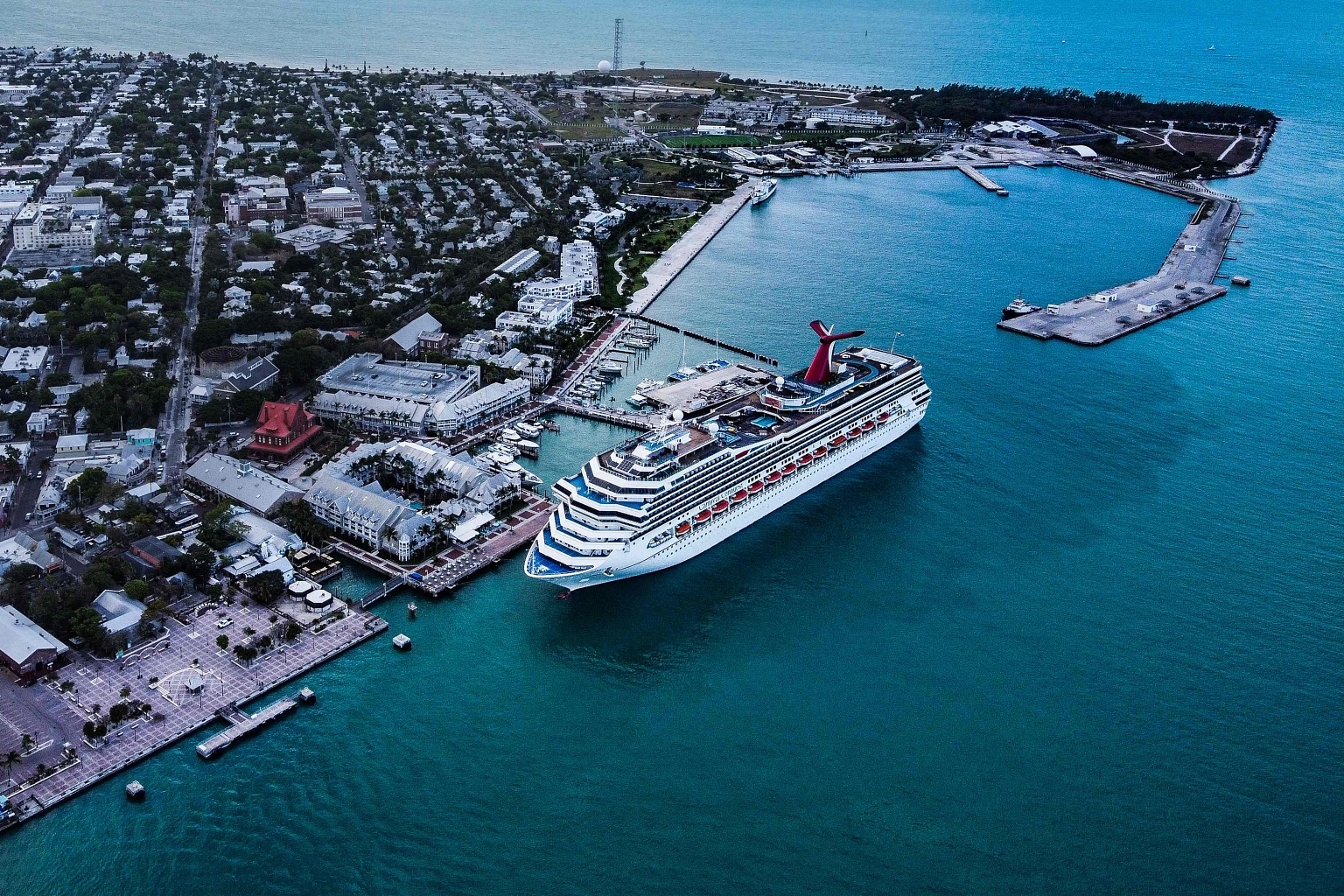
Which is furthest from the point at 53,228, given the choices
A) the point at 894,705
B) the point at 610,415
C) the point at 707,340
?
the point at 894,705

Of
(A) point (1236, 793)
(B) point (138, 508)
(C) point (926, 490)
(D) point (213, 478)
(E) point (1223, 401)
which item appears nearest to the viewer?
(A) point (1236, 793)

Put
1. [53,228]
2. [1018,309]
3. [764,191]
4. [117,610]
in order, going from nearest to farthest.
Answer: [117,610]
[1018,309]
[53,228]
[764,191]

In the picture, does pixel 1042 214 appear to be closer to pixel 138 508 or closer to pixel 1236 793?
pixel 1236 793

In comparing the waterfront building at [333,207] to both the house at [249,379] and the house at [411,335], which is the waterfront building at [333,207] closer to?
the house at [411,335]

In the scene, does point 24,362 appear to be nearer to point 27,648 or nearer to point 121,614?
point 121,614

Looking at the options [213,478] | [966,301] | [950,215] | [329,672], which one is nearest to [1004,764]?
[329,672]

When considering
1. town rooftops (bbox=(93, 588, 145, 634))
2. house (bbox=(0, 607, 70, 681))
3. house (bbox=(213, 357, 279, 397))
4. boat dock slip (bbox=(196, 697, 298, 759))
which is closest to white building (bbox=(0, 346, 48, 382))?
house (bbox=(213, 357, 279, 397))

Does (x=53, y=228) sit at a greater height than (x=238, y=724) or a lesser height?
greater
